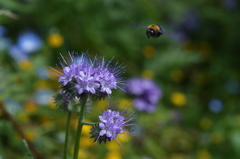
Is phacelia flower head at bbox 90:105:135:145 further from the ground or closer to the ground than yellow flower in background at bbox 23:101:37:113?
closer to the ground

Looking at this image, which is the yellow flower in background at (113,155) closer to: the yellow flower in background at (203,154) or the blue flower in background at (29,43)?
the yellow flower in background at (203,154)

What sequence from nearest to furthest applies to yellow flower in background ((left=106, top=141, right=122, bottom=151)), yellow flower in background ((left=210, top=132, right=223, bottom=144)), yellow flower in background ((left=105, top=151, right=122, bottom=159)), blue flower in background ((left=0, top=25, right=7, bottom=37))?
yellow flower in background ((left=105, top=151, right=122, bottom=159)) < yellow flower in background ((left=106, top=141, right=122, bottom=151)) < blue flower in background ((left=0, top=25, right=7, bottom=37)) < yellow flower in background ((left=210, top=132, right=223, bottom=144))

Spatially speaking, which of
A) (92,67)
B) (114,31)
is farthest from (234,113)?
(92,67)

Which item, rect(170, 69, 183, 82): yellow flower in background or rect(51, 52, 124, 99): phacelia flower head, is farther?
rect(170, 69, 183, 82): yellow flower in background

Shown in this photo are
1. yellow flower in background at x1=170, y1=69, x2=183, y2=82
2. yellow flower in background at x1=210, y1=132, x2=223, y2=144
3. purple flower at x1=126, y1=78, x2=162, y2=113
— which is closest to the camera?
purple flower at x1=126, y1=78, x2=162, y2=113

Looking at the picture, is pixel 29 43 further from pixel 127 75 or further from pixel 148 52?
pixel 148 52

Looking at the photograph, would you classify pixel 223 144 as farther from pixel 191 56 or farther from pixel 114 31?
pixel 114 31

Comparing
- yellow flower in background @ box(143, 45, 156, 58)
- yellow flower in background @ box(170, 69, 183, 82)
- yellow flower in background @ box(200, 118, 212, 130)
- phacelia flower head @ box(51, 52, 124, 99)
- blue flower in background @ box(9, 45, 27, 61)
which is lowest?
phacelia flower head @ box(51, 52, 124, 99)

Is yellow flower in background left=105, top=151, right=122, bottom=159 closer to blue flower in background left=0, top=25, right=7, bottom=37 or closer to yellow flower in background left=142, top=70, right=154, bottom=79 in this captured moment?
yellow flower in background left=142, top=70, right=154, bottom=79

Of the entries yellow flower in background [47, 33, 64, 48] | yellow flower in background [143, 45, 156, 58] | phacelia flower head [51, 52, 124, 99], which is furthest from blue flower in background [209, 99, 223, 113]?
phacelia flower head [51, 52, 124, 99]
